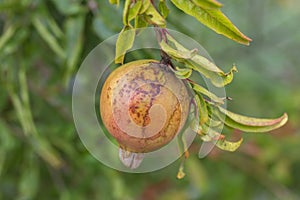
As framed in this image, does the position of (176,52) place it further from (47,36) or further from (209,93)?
(47,36)

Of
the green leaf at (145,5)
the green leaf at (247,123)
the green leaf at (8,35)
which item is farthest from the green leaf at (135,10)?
the green leaf at (8,35)

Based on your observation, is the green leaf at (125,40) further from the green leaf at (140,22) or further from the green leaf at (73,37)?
the green leaf at (73,37)

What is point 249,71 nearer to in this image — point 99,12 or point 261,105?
point 261,105

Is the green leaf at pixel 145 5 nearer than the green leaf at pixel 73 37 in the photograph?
Yes

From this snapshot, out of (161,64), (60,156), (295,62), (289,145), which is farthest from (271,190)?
(161,64)

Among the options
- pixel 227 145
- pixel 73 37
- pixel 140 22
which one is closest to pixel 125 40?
pixel 140 22

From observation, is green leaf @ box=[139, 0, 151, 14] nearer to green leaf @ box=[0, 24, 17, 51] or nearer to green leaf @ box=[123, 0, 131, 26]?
green leaf @ box=[123, 0, 131, 26]
